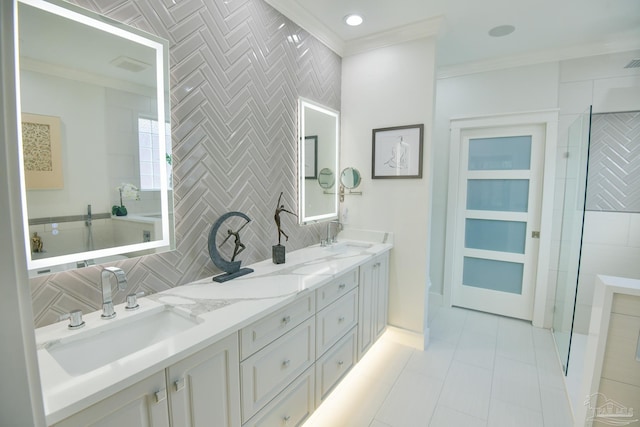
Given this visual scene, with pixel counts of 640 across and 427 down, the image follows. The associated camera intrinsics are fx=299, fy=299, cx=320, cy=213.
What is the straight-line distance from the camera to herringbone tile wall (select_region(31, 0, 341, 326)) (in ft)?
4.64

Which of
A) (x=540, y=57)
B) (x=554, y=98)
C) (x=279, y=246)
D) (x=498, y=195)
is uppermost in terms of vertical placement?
(x=540, y=57)

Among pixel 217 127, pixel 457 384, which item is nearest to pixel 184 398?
pixel 217 127

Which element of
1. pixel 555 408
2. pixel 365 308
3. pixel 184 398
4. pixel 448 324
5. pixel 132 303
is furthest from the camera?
pixel 448 324

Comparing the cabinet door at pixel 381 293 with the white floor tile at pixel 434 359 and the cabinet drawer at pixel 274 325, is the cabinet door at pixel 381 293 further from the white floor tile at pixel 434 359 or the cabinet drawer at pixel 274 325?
the cabinet drawer at pixel 274 325

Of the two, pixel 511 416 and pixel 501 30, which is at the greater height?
pixel 501 30

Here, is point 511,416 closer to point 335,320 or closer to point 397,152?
point 335,320

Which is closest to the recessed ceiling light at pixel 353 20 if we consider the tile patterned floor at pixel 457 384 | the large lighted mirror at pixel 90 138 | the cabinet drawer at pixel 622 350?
the large lighted mirror at pixel 90 138

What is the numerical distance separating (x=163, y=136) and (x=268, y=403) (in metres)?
1.44

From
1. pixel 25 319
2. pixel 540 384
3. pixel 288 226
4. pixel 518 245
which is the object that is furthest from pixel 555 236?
pixel 25 319

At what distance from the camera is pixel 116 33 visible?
137 centimetres

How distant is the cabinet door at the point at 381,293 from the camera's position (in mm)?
2592

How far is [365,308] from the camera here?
2406 mm

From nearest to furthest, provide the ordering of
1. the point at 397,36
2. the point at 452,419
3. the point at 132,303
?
the point at 132,303, the point at 452,419, the point at 397,36

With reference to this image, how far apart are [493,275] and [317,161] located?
2.43m
